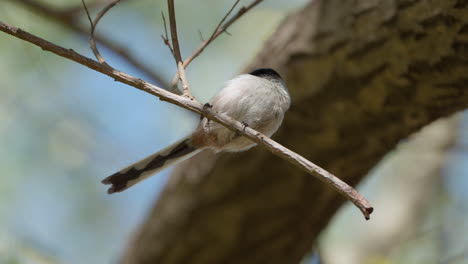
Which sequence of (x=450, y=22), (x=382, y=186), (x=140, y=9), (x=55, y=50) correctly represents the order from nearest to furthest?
1. (x=55, y=50)
2. (x=450, y=22)
3. (x=140, y=9)
4. (x=382, y=186)

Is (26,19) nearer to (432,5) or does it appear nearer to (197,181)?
(197,181)

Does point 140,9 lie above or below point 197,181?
above

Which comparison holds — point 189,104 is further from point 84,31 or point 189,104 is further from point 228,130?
point 84,31

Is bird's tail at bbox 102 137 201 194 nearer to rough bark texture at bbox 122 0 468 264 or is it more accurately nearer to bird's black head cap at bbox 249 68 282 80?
bird's black head cap at bbox 249 68 282 80

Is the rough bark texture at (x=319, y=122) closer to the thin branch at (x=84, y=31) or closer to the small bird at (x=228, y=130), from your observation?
the small bird at (x=228, y=130)

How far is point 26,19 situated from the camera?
5.42m

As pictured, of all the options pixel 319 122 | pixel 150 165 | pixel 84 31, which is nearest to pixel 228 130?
pixel 150 165

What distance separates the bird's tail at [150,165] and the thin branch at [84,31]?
101 cm

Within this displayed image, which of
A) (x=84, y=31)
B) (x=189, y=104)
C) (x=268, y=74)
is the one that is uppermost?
(x=84, y=31)

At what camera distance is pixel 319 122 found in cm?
382

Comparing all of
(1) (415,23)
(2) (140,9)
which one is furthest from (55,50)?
(2) (140,9)

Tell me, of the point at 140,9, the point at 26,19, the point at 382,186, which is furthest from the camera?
the point at 382,186

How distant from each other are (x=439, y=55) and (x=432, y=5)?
0.28 m

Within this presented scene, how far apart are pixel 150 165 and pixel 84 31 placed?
1.49 meters
